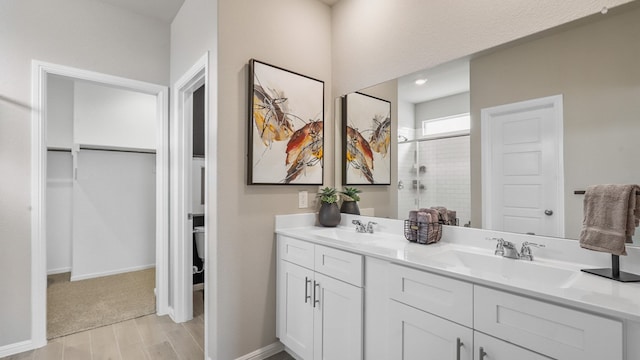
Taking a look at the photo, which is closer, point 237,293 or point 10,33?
point 237,293

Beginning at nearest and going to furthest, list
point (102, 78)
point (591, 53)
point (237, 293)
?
1. point (591, 53)
2. point (237, 293)
3. point (102, 78)

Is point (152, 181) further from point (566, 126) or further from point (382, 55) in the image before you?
point (566, 126)

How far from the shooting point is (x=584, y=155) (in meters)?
1.27

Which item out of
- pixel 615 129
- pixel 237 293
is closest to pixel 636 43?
pixel 615 129

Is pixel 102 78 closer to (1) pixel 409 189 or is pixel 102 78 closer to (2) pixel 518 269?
(1) pixel 409 189

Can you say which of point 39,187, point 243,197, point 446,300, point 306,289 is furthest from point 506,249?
point 39,187

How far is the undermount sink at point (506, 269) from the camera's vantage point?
1.14 meters

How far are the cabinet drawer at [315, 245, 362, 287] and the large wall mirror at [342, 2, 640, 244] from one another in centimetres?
58

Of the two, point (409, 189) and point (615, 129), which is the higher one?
point (615, 129)

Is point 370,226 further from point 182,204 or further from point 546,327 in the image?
point 182,204

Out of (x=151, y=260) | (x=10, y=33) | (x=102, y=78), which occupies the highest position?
(x=10, y=33)

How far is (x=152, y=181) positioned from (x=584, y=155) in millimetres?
4513

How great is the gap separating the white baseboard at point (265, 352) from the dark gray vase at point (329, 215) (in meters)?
0.91

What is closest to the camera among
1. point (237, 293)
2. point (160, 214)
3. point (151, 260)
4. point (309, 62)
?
point (237, 293)
